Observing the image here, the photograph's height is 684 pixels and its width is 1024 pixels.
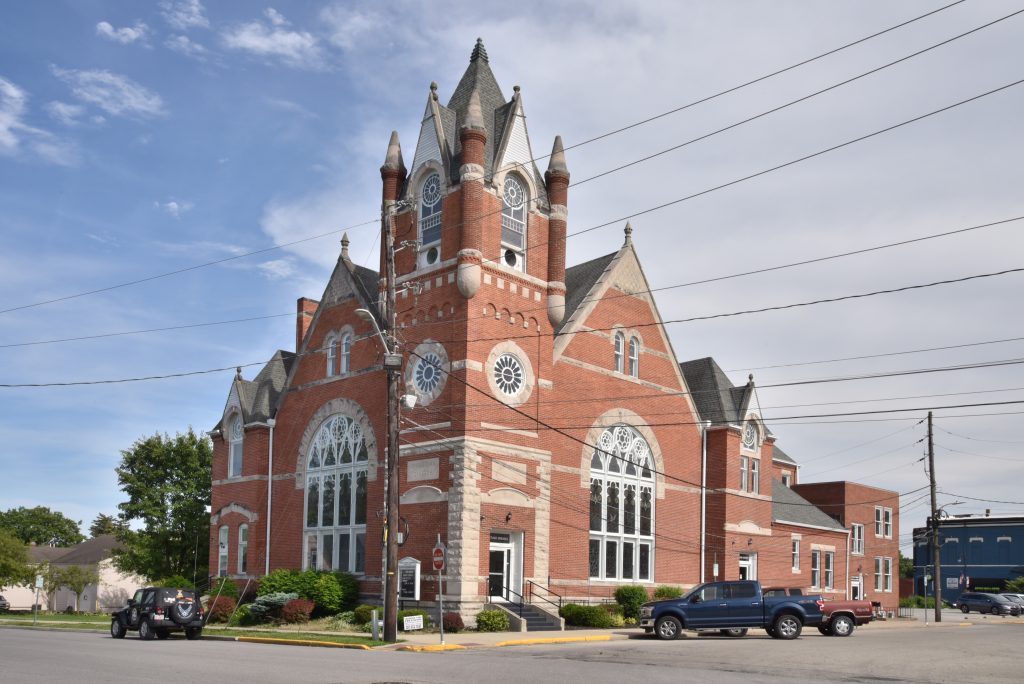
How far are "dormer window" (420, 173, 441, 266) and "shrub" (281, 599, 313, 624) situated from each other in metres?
12.7

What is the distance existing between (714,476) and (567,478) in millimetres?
9158

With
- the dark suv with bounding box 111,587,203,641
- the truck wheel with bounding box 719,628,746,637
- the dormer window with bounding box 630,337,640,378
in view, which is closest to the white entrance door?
the dormer window with bounding box 630,337,640,378

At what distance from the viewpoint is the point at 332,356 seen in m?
40.8

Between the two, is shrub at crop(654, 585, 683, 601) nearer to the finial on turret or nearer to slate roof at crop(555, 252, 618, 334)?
slate roof at crop(555, 252, 618, 334)

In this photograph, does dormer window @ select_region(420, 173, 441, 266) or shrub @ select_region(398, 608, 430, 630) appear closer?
shrub @ select_region(398, 608, 430, 630)

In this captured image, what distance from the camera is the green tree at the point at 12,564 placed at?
62031 mm

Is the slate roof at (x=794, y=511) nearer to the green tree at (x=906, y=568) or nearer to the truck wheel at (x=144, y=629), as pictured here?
the truck wheel at (x=144, y=629)

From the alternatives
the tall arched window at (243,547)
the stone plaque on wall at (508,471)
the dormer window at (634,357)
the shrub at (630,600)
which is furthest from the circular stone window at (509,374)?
the tall arched window at (243,547)

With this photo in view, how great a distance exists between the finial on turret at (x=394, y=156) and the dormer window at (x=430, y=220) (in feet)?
5.78

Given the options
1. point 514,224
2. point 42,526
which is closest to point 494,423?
point 514,224

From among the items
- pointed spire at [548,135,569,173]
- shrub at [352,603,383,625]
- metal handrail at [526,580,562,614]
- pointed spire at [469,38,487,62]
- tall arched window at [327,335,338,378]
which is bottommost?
shrub at [352,603,383,625]

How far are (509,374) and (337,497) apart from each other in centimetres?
927

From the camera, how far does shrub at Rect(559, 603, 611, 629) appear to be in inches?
1332

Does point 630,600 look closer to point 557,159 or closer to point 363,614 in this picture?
point 363,614
